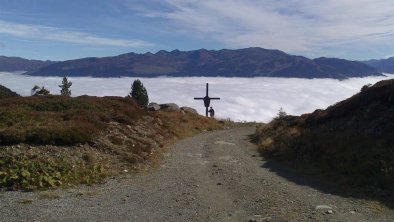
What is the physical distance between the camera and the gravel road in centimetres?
1161

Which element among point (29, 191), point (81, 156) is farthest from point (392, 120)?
point (29, 191)

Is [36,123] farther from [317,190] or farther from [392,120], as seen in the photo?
[392,120]

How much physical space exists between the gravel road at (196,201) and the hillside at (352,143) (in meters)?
1.69

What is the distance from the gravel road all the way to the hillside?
169cm

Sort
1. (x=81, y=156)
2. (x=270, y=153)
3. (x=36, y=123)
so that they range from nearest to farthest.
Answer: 1. (x=81, y=156)
2. (x=36, y=123)
3. (x=270, y=153)

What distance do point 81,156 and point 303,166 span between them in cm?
1000

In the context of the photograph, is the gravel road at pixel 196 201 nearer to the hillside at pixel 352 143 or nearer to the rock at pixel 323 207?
the rock at pixel 323 207

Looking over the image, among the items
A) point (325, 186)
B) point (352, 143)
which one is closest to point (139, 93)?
point (352, 143)

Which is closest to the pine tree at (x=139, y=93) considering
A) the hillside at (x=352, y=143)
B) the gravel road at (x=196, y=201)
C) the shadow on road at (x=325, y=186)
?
the hillside at (x=352, y=143)

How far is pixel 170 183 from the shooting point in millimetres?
16609

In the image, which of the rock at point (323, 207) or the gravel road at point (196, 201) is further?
the rock at point (323, 207)

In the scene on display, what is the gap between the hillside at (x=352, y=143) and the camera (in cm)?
1634

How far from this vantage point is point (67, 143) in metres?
20.6

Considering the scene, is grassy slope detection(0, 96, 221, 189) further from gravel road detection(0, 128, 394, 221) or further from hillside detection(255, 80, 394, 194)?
hillside detection(255, 80, 394, 194)
